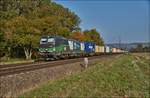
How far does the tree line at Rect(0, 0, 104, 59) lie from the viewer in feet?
169

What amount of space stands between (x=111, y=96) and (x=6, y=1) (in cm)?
5090

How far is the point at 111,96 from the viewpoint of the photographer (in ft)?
56.8

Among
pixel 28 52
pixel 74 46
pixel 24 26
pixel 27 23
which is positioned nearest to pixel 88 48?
pixel 28 52

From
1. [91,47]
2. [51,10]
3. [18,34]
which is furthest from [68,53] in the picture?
[51,10]

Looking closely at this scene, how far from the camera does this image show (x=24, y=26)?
53188 mm

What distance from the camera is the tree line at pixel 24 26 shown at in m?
51.6

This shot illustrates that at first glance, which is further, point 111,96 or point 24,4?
point 24,4

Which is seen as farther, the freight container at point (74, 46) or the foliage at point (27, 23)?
the foliage at point (27, 23)

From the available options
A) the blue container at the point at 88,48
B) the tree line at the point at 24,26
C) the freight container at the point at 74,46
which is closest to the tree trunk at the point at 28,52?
the tree line at the point at 24,26

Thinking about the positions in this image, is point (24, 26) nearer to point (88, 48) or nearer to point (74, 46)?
point (74, 46)

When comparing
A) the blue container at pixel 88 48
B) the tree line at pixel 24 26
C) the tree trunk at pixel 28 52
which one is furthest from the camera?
the blue container at pixel 88 48

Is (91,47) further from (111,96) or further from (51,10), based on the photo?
(111,96)

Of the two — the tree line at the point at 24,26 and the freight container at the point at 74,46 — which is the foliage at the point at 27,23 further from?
the freight container at the point at 74,46

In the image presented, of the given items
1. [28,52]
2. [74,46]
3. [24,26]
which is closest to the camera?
[74,46]
